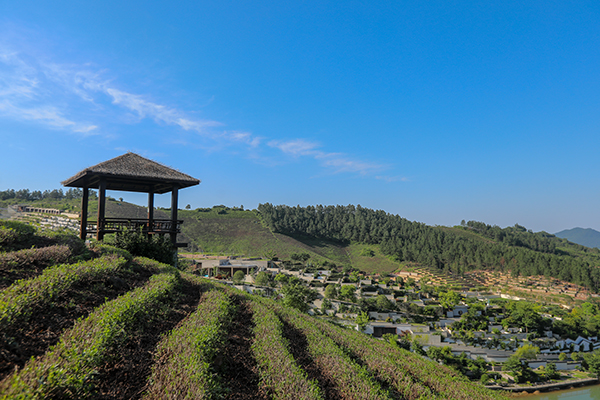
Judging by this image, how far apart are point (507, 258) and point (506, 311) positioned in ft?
157

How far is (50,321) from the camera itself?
163 inches

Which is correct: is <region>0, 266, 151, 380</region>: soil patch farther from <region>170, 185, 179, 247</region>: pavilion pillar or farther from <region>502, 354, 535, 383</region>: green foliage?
<region>502, 354, 535, 383</region>: green foliage

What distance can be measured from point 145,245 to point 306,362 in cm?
899

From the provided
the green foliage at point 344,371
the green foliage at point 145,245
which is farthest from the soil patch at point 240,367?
the green foliage at point 145,245

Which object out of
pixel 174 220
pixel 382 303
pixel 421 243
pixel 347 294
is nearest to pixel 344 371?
pixel 174 220

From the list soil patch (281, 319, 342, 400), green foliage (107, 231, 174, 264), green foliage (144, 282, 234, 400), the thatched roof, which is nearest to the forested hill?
the thatched roof

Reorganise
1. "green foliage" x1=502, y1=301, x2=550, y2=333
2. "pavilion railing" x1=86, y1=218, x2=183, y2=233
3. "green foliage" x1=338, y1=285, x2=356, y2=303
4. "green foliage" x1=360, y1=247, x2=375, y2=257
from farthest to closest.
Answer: "green foliage" x1=360, y1=247, x2=375, y2=257 < "green foliage" x1=338, y1=285, x2=356, y2=303 < "green foliage" x1=502, y1=301, x2=550, y2=333 < "pavilion railing" x1=86, y1=218, x2=183, y2=233

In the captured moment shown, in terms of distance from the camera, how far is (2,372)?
298 centimetres

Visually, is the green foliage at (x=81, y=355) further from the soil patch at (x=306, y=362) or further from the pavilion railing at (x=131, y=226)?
the pavilion railing at (x=131, y=226)

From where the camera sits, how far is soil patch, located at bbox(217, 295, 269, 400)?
416 centimetres

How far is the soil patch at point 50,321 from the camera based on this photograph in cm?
325

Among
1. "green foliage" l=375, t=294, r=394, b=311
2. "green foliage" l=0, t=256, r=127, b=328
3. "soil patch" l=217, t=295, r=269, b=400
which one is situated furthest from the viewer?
"green foliage" l=375, t=294, r=394, b=311

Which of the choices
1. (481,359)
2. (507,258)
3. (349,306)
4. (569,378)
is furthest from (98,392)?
(507,258)

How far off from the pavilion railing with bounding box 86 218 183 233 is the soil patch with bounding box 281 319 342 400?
8298 mm
